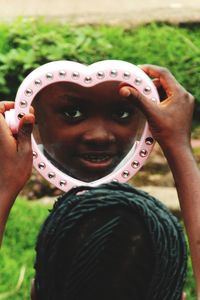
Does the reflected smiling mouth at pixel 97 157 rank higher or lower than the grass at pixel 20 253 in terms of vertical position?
higher

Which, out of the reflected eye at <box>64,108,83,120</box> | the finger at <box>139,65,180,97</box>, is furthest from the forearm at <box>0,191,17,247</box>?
the finger at <box>139,65,180,97</box>

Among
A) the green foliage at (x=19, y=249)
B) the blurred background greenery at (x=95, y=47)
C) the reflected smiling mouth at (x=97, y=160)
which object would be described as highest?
the reflected smiling mouth at (x=97, y=160)

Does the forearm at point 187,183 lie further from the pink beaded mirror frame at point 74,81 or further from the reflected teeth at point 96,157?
the reflected teeth at point 96,157

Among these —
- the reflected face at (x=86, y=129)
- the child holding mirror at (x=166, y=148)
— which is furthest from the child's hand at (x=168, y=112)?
the reflected face at (x=86, y=129)

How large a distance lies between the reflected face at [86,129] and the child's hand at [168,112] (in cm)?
13

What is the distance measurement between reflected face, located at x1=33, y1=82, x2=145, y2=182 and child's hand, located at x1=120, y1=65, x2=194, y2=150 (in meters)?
0.13

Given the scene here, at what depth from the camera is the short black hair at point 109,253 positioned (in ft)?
6.15

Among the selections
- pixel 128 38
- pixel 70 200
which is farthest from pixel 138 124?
pixel 128 38

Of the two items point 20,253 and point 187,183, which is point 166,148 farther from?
point 20,253

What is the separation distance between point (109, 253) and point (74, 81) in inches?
29.4

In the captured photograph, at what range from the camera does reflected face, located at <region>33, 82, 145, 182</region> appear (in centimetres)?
255

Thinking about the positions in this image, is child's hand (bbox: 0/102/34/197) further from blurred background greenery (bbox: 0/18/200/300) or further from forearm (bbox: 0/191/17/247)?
blurred background greenery (bbox: 0/18/200/300)

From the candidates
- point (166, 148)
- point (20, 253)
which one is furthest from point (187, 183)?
point (20, 253)

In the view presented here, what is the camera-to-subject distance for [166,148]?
2.39m
